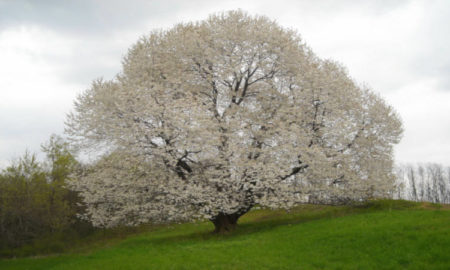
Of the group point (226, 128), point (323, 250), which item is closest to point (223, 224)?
point (226, 128)

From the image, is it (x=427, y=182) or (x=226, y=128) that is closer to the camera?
(x=226, y=128)

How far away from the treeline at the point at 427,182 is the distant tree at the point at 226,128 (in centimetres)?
6223

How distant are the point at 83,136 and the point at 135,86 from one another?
5.32 m

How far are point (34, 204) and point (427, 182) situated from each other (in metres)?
80.3

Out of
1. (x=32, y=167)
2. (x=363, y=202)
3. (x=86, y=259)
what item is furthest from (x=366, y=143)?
(x=32, y=167)

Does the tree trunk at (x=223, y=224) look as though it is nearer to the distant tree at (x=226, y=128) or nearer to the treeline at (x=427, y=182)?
the distant tree at (x=226, y=128)

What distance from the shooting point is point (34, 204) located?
2806 centimetres

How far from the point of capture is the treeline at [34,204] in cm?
2677

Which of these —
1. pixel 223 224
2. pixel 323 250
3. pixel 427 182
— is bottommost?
pixel 323 250

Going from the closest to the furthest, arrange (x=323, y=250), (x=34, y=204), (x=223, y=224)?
1. (x=323, y=250)
2. (x=223, y=224)
3. (x=34, y=204)

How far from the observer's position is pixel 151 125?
21.4 metres

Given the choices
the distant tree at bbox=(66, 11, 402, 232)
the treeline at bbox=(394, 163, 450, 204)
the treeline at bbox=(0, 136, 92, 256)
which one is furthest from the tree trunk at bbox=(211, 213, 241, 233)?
the treeline at bbox=(394, 163, 450, 204)

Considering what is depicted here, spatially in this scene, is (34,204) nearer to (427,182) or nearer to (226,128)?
(226,128)

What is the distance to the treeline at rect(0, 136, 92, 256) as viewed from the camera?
87.8 ft
